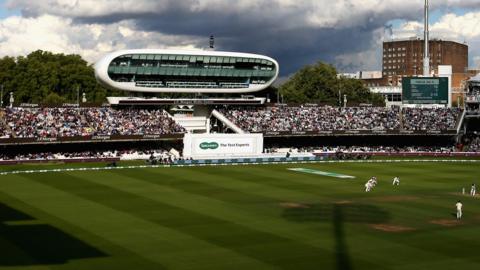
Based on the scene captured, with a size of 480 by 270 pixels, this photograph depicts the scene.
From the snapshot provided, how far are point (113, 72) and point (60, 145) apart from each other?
39.3 feet

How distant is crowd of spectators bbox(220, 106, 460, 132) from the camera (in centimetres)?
9325

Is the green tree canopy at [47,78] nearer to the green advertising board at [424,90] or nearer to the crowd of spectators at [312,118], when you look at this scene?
the crowd of spectators at [312,118]

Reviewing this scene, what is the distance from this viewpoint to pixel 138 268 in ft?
87.6

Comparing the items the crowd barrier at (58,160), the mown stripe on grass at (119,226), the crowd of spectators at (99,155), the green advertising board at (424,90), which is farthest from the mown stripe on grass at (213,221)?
the green advertising board at (424,90)

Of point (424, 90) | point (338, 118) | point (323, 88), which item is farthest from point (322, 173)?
point (323, 88)

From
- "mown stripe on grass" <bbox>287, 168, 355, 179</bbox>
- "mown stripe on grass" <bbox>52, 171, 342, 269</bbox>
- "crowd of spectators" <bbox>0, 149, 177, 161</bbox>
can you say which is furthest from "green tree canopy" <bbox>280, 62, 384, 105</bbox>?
"mown stripe on grass" <bbox>52, 171, 342, 269</bbox>

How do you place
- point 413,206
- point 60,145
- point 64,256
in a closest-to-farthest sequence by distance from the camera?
point 64,256 < point 413,206 < point 60,145

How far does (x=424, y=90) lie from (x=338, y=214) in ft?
216

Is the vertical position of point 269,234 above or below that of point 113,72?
below

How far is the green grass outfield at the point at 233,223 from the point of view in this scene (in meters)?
28.3

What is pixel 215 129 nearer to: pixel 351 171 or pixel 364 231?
pixel 351 171

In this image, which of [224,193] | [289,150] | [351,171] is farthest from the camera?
[289,150]

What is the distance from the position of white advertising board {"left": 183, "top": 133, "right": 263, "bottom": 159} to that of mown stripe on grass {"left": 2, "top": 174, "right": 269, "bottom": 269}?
2756cm

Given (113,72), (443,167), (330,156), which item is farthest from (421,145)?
(113,72)
